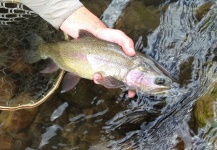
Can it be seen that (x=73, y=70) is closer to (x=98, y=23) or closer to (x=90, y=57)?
(x=90, y=57)

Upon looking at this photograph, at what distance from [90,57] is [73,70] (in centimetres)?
27

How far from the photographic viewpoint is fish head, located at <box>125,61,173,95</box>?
3.04 m

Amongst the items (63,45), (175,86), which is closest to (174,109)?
(175,86)

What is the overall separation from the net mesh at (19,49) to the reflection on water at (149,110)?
0.29 metres

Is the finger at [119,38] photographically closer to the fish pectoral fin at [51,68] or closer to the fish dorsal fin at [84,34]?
the fish dorsal fin at [84,34]

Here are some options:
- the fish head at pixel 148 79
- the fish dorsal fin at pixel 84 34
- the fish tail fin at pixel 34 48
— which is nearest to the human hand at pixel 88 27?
the fish dorsal fin at pixel 84 34

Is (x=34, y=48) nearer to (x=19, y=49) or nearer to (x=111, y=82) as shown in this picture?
(x=19, y=49)

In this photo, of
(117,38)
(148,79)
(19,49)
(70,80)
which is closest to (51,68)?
(70,80)

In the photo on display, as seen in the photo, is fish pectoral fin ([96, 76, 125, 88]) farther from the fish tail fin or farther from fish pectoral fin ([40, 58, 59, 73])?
the fish tail fin

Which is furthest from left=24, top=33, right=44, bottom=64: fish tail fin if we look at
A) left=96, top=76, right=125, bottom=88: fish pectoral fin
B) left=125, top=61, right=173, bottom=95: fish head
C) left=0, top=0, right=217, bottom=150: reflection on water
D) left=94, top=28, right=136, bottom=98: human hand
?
left=125, top=61, right=173, bottom=95: fish head

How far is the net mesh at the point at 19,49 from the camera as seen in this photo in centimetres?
365

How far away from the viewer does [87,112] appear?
3.80m

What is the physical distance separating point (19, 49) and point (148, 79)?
159cm

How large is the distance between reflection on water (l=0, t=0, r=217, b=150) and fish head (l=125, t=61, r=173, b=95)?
52 cm
